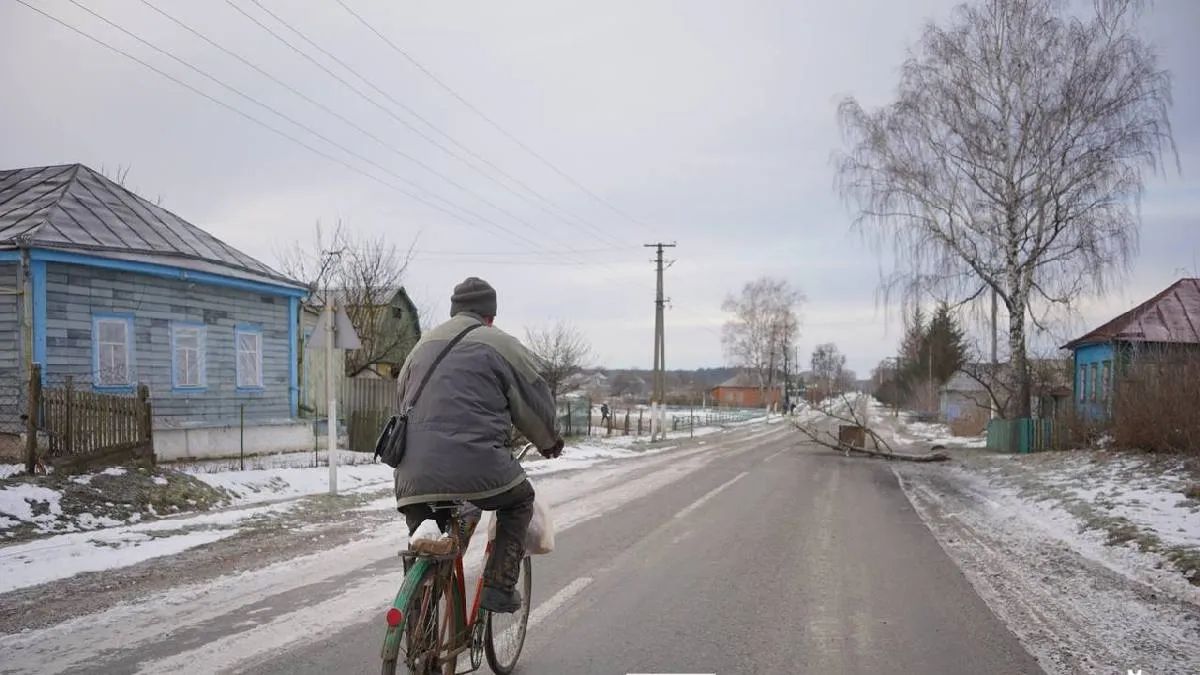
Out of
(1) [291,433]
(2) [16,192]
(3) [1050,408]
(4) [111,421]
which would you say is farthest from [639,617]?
(3) [1050,408]

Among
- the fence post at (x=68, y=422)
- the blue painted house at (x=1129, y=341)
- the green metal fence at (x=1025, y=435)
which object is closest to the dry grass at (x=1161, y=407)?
the blue painted house at (x=1129, y=341)

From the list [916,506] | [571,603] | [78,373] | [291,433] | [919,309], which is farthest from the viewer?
[919,309]

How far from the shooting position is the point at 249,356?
17719mm

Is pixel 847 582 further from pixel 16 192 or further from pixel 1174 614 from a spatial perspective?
pixel 16 192

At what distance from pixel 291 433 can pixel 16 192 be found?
7.28 meters

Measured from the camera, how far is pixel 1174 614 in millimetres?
5637

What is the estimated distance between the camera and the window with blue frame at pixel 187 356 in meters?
15.8

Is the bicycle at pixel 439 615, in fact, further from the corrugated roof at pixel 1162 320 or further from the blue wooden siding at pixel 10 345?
the corrugated roof at pixel 1162 320

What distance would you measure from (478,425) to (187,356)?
49.1ft

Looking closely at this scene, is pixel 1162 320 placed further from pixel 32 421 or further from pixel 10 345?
pixel 10 345

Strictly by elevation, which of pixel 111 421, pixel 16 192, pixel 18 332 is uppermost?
pixel 16 192

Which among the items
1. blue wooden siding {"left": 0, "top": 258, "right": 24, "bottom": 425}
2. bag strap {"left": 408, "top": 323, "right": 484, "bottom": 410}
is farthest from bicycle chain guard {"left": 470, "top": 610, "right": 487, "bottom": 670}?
blue wooden siding {"left": 0, "top": 258, "right": 24, "bottom": 425}

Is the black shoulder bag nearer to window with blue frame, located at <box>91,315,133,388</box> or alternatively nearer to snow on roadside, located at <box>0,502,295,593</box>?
snow on roadside, located at <box>0,502,295,593</box>

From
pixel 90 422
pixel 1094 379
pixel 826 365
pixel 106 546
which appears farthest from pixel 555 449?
pixel 826 365
